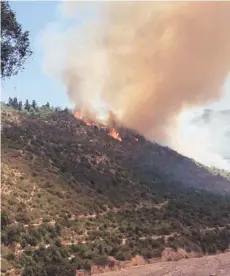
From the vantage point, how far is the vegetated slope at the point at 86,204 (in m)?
45.9

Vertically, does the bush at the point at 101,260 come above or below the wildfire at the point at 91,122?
below

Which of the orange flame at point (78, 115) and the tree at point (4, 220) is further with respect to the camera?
the orange flame at point (78, 115)

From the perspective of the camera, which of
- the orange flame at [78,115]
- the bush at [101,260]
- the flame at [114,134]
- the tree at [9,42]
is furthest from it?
the orange flame at [78,115]

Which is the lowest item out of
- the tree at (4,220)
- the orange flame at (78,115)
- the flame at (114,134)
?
the tree at (4,220)

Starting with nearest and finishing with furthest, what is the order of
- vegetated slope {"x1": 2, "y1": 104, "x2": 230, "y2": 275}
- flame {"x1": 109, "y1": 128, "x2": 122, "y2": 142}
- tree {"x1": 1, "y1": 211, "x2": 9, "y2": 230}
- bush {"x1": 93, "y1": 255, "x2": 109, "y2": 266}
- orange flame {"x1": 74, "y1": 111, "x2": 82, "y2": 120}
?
tree {"x1": 1, "y1": 211, "x2": 9, "y2": 230} → vegetated slope {"x1": 2, "y1": 104, "x2": 230, "y2": 275} → bush {"x1": 93, "y1": 255, "x2": 109, "y2": 266} → flame {"x1": 109, "y1": 128, "x2": 122, "y2": 142} → orange flame {"x1": 74, "y1": 111, "x2": 82, "y2": 120}

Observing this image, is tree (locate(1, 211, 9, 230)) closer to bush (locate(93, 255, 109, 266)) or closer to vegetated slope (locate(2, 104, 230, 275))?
vegetated slope (locate(2, 104, 230, 275))

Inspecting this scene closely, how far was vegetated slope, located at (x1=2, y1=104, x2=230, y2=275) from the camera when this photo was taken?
45875mm

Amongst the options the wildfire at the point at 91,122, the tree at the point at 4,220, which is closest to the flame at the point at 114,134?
the wildfire at the point at 91,122

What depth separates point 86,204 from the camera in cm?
6462

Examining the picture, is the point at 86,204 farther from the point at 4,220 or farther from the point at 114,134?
the point at 114,134

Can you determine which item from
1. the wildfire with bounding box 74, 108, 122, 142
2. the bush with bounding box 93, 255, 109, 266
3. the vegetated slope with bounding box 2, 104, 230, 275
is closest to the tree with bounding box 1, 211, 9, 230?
the vegetated slope with bounding box 2, 104, 230, 275

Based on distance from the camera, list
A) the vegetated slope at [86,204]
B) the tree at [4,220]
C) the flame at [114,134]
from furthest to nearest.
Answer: the flame at [114,134]
the vegetated slope at [86,204]
the tree at [4,220]

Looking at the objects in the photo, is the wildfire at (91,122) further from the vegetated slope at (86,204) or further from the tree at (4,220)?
the tree at (4,220)

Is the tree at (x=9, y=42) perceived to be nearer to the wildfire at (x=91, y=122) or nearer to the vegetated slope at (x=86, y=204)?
the vegetated slope at (x=86, y=204)
